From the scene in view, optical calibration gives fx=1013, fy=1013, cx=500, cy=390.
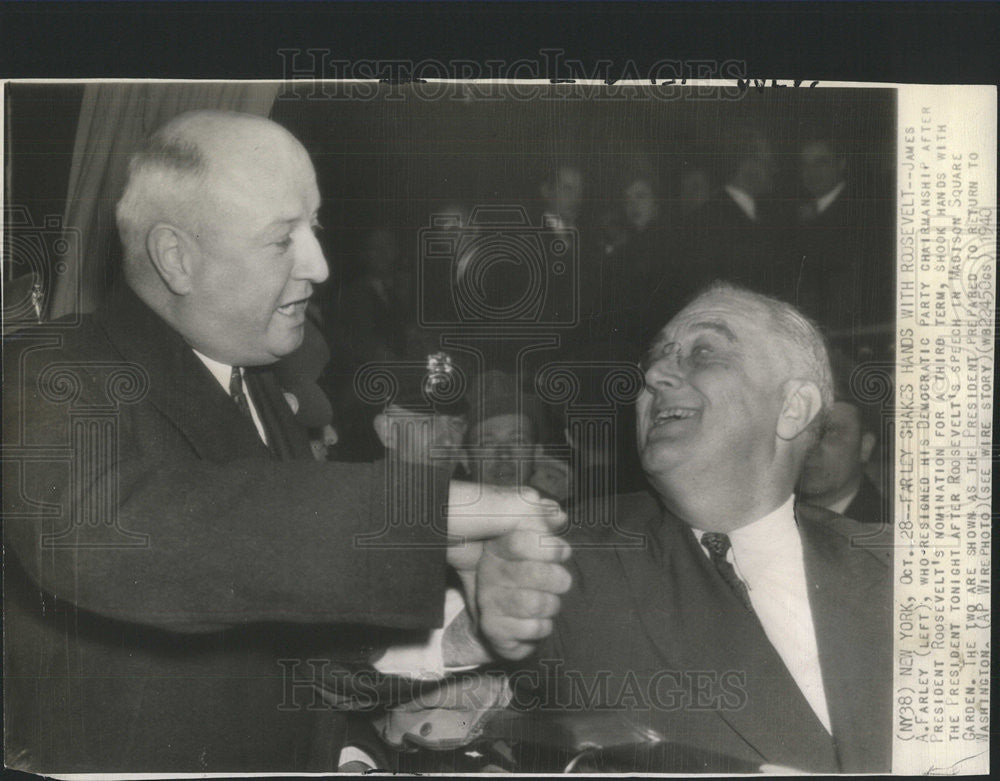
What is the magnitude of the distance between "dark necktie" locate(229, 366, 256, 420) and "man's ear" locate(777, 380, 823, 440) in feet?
3.81

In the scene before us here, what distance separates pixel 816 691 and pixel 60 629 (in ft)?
5.53

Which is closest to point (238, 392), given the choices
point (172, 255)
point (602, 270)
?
point (172, 255)

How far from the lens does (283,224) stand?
2191 mm

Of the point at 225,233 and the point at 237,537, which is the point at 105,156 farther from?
the point at 237,537

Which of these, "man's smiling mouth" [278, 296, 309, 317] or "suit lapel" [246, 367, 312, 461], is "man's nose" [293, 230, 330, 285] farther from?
"suit lapel" [246, 367, 312, 461]

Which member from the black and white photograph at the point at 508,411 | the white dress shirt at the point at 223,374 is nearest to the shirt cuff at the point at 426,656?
the black and white photograph at the point at 508,411

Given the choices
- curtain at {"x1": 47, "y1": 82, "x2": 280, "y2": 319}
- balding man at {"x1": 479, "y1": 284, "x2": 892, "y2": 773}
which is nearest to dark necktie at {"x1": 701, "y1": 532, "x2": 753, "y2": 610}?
balding man at {"x1": 479, "y1": 284, "x2": 892, "y2": 773}

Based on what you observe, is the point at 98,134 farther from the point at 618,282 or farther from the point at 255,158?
the point at 618,282

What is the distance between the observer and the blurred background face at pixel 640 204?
2254mm

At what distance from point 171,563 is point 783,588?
1331 mm

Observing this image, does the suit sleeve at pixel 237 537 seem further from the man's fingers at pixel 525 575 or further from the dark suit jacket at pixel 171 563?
the man's fingers at pixel 525 575

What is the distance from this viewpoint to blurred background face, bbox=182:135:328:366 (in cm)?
217

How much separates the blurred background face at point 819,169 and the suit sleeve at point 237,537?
105 centimetres

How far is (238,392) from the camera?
2.20m
